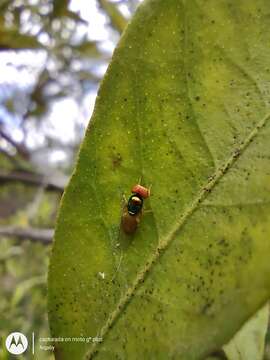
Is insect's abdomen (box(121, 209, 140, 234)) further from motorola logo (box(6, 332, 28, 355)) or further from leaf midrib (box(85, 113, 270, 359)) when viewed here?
motorola logo (box(6, 332, 28, 355))

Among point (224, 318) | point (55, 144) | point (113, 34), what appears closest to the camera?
point (224, 318)

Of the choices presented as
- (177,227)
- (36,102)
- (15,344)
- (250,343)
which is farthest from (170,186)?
(36,102)

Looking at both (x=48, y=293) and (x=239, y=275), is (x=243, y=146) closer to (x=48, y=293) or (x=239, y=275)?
(x=239, y=275)

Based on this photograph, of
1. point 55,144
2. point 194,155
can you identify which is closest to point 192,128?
point 194,155

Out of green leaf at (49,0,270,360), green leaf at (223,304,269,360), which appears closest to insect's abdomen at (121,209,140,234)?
green leaf at (49,0,270,360)

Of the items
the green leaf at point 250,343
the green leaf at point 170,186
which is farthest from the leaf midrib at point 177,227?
the green leaf at point 250,343
